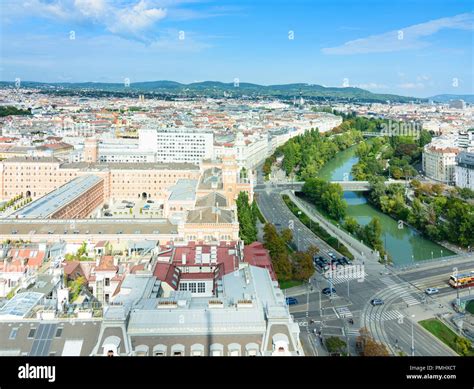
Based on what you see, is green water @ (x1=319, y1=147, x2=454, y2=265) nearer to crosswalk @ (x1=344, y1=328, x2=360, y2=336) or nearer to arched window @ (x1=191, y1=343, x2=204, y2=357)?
crosswalk @ (x1=344, y1=328, x2=360, y2=336)

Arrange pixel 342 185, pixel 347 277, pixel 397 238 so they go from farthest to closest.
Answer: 1. pixel 342 185
2. pixel 397 238
3. pixel 347 277

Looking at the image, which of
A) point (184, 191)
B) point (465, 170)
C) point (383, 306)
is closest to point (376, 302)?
point (383, 306)

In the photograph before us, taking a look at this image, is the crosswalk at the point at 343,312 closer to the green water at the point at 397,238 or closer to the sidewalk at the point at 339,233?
the sidewalk at the point at 339,233

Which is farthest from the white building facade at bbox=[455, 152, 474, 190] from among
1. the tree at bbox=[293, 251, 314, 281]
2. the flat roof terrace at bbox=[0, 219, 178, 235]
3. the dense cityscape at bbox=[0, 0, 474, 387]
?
the flat roof terrace at bbox=[0, 219, 178, 235]

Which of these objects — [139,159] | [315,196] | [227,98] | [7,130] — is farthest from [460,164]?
[227,98]

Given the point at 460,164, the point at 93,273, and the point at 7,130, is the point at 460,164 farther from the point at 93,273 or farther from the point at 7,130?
the point at 7,130

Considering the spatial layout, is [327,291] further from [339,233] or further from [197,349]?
[197,349]
